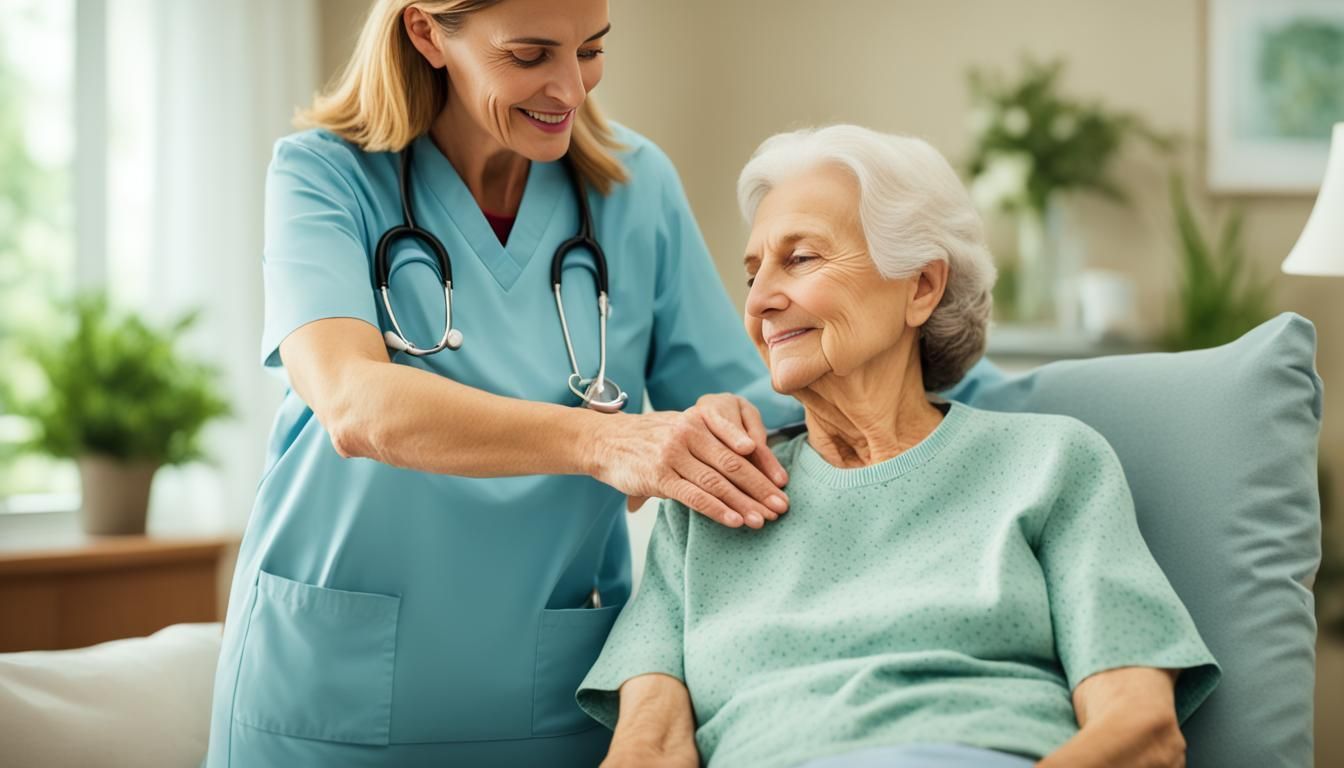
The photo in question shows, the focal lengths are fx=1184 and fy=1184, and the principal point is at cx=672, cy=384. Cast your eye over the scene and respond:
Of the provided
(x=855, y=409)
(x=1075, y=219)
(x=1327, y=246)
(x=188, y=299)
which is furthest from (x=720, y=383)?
(x=1075, y=219)

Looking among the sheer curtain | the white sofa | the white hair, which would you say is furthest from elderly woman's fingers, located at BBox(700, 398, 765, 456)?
the sheer curtain

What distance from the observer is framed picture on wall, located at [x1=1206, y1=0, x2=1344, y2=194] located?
3.82 m

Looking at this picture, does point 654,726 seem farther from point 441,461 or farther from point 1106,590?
point 1106,590

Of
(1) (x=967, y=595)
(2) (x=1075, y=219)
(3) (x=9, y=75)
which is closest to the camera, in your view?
(1) (x=967, y=595)

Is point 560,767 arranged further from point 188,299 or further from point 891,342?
point 188,299

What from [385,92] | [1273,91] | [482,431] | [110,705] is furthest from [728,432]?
[1273,91]

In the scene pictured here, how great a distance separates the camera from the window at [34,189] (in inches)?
128

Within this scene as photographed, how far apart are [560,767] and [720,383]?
1.78 ft

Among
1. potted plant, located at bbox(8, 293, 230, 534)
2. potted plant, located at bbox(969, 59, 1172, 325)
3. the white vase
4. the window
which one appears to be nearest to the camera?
potted plant, located at bbox(8, 293, 230, 534)

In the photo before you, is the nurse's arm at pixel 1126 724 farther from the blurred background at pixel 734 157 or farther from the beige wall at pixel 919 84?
the beige wall at pixel 919 84

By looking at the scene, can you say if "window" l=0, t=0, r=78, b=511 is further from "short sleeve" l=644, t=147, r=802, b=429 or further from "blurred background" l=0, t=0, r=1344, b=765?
"short sleeve" l=644, t=147, r=802, b=429

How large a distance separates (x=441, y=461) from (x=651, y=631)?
34 cm

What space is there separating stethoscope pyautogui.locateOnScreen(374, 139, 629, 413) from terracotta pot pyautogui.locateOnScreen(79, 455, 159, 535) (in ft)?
5.83

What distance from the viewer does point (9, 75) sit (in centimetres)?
327
